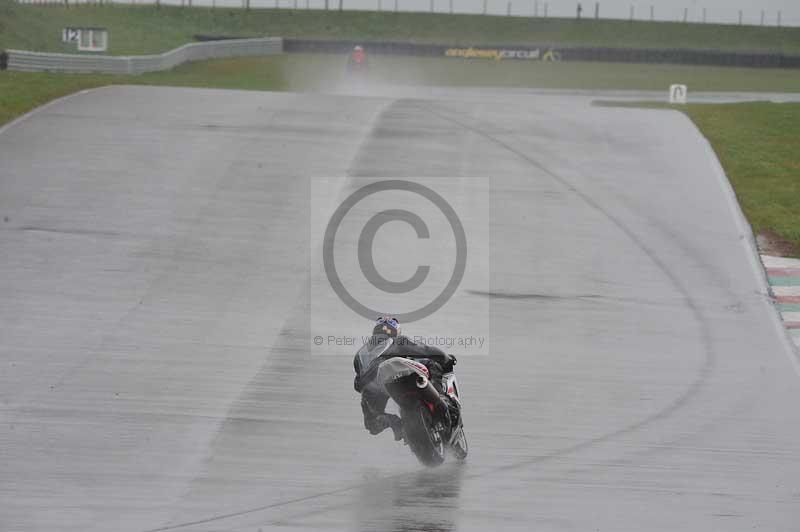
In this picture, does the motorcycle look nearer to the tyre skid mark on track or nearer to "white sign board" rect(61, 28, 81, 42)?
the tyre skid mark on track

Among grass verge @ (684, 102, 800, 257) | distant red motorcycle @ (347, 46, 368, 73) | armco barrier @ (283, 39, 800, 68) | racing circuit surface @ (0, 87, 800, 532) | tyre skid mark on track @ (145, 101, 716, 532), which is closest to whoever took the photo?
tyre skid mark on track @ (145, 101, 716, 532)

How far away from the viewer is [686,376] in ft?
44.2

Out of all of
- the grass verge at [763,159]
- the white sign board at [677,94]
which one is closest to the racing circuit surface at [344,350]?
the grass verge at [763,159]

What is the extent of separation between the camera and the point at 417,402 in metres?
9.50

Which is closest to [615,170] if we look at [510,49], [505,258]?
[505,258]

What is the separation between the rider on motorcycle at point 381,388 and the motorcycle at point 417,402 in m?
0.05

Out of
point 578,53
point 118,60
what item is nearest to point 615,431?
point 118,60

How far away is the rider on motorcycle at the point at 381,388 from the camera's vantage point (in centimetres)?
984

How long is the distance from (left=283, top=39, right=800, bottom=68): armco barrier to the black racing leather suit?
191 ft

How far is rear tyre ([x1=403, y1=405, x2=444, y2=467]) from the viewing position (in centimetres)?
958

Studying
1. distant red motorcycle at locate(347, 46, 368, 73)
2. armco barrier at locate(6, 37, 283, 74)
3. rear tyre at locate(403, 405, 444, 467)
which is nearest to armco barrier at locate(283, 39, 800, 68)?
armco barrier at locate(6, 37, 283, 74)

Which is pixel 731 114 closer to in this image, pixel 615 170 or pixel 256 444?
pixel 615 170

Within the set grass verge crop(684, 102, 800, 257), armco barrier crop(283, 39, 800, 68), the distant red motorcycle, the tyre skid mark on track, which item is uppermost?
armco barrier crop(283, 39, 800, 68)

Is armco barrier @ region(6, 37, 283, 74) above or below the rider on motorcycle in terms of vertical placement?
above
